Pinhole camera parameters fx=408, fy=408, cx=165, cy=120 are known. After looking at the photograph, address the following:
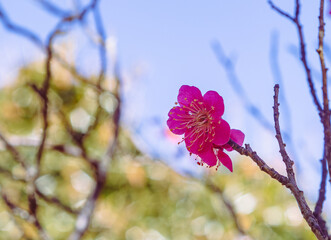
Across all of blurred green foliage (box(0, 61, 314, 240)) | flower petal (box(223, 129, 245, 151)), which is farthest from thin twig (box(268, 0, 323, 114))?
blurred green foliage (box(0, 61, 314, 240))

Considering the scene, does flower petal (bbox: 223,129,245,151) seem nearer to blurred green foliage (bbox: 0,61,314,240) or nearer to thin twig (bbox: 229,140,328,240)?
thin twig (bbox: 229,140,328,240)

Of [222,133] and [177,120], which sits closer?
[222,133]

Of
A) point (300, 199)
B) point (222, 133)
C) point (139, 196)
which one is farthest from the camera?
point (139, 196)

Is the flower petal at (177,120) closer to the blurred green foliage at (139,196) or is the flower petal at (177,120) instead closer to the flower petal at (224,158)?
the flower petal at (224,158)

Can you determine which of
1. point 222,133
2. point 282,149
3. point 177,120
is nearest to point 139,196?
point 177,120

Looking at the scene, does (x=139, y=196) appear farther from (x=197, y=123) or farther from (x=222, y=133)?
(x=222, y=133)

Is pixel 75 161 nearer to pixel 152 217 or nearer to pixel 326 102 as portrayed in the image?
pixel 152 217
